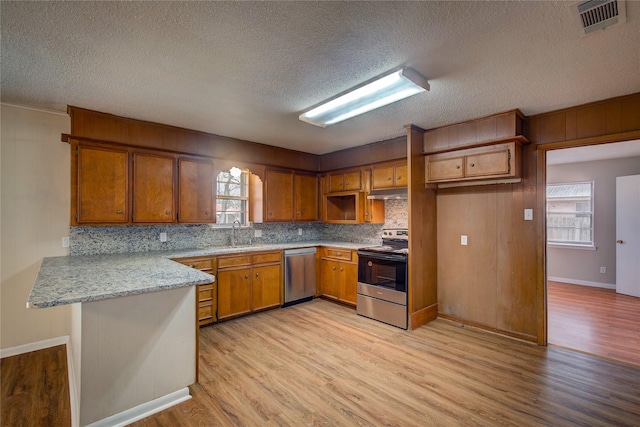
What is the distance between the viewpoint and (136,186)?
3.45 metres

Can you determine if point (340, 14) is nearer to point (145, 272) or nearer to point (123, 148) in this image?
point (145, 272)

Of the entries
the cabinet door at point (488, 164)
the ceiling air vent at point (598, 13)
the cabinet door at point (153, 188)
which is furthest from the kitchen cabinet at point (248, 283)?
the ceiling air vent at point (598, 13)

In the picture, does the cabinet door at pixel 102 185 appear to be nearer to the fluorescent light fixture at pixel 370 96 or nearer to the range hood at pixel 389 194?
the fluorescent light fixture at pixel 370 96

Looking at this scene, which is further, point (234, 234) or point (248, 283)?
point (234, 234)

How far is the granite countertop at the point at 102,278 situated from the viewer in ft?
5.68

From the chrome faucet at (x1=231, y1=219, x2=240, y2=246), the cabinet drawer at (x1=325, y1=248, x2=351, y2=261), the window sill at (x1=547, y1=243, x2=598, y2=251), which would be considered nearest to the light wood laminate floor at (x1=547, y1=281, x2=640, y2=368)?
the window sill at (x1=547, y1=243, x2=598, y2=251)

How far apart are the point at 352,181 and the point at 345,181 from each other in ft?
0.52

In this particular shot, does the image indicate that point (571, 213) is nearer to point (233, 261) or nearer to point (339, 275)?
point (339, 275)

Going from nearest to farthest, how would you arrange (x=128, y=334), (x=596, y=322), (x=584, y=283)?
1. (x=128, y=334)
2. (x=596, y=322)
3. (x=584, y=283)

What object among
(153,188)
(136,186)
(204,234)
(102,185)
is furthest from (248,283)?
(102,185)

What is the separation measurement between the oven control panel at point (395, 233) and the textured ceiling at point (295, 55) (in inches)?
74.7

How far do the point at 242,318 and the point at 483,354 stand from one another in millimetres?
2886

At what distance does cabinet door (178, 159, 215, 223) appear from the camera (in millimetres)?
3789

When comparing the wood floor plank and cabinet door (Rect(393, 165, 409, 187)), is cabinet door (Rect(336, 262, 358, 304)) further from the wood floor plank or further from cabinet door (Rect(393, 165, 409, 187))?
the wood floor plank
